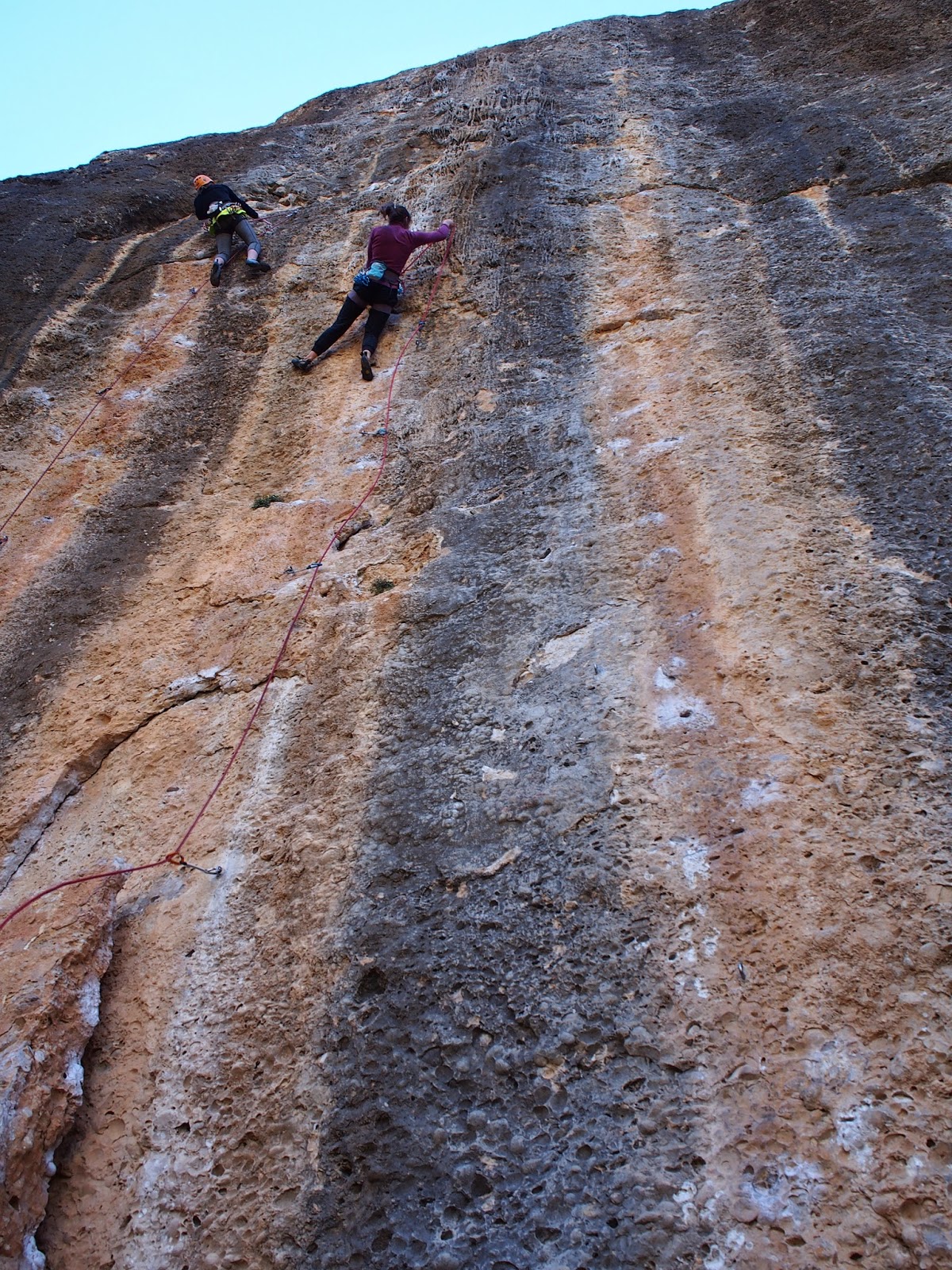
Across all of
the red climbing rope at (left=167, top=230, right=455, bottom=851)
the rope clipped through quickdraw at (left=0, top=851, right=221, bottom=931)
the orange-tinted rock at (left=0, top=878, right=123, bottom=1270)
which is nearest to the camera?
the orange-tinted rock at (left=0, top=878, right=123, bottom=1270)

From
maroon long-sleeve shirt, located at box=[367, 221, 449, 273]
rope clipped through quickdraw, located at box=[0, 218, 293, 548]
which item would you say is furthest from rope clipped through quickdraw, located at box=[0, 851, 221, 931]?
maroon long-sleeve shirt, located at box=[367, 221, 449, 273]

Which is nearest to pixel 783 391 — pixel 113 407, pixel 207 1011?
pixel 207 1011

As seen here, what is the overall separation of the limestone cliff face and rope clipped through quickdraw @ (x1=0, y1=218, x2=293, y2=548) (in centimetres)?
8

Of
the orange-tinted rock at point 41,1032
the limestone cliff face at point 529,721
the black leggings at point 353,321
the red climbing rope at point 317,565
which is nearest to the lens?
the limestone cliff face at point 529,721

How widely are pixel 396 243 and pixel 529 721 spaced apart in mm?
3910

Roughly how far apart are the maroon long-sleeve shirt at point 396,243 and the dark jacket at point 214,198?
4.96 ft

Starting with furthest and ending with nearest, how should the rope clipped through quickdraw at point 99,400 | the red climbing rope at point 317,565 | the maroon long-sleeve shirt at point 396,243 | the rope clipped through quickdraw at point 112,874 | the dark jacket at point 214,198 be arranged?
the dark jacket at point 214,198 → the maroon long-sleeve shirt at point 396,243 → the rope clipped through quickdraw at point 99,400 → the red climbing rope at point 317,565 → the rope clipped through quickdraw at point 112,874

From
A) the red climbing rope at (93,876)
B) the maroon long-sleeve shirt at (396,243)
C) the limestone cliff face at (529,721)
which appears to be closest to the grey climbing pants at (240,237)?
the limestone cliff face at (529,721)

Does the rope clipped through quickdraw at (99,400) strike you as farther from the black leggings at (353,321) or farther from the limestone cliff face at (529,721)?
the black leggings at (353,321)

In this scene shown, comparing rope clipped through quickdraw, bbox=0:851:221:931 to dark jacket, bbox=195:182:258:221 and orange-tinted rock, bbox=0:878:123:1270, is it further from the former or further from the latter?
dark jacket, bbox=195:182:258:221

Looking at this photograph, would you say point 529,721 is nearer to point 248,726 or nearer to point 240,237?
point 248,726

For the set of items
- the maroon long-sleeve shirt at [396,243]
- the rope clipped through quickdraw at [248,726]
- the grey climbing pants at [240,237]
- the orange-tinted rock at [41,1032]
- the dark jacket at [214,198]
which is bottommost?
the orange-tinted rock at [41,1032]

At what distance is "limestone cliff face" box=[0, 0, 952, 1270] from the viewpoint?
1928 mm

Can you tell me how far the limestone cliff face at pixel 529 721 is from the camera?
193cm
